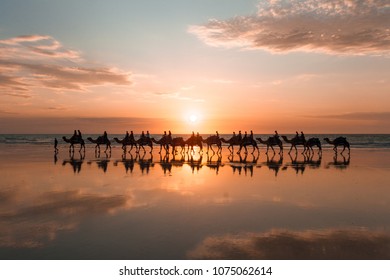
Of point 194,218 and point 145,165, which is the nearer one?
point 194,218

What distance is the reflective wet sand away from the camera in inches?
230

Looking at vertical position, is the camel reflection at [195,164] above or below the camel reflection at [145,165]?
above

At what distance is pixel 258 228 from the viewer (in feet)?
23.5

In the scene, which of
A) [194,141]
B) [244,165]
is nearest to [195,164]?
[244,165]

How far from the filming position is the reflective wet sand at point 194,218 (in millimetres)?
5852

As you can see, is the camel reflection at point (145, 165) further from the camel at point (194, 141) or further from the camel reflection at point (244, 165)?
the camel at point (194, 141)

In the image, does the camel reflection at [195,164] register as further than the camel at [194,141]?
No

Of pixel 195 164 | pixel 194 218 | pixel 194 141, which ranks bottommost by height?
pixel 194 218

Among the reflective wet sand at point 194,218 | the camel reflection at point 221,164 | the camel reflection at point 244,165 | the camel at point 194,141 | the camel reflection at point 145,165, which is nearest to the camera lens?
the reflective wet sand at point 194,218

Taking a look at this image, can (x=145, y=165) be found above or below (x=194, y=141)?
below

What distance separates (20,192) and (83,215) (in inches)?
163

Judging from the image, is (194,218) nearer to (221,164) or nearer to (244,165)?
(244,165)

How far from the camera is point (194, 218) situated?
25.9ft

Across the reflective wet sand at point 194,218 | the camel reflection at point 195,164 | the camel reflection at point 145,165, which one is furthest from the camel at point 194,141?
the reflective wet sand at point 194,218
